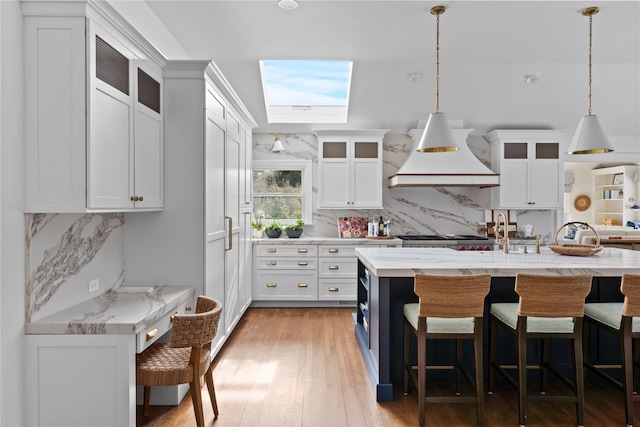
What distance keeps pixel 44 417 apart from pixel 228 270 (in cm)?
186

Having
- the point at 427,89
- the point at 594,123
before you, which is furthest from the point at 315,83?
the point at 594,123

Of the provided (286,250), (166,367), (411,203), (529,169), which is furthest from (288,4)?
(529,169)

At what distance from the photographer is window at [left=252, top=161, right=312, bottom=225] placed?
5844 millimetres

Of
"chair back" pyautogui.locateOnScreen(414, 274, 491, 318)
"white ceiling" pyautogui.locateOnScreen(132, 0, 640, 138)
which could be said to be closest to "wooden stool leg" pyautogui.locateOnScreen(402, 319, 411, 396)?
"chair back" pyautogui.locateOnScreen(414, 274, 491, 318)

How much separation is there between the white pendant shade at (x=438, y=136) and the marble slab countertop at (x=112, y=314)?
220 cm

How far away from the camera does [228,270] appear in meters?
3.78

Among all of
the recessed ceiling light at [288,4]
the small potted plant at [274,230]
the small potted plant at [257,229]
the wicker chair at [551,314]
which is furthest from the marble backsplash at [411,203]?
the wicker chair at [551,314]

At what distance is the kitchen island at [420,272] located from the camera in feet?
8.59

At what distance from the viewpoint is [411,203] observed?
19.2 feet

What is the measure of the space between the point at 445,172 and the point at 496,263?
2.56 metres

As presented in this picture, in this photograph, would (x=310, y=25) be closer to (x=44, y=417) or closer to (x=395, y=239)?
(x=395, y=239)

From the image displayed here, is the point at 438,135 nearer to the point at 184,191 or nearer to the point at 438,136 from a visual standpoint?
the point at 438,136

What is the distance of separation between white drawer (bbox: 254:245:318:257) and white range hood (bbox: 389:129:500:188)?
1414mm

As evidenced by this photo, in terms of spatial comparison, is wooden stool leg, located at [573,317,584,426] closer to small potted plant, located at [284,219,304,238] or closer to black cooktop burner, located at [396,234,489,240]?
black cooktop burner, located at [396,234,489,240]
